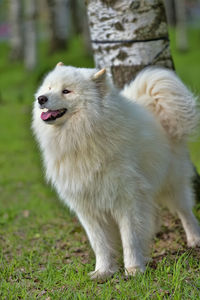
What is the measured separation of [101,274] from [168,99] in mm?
1731

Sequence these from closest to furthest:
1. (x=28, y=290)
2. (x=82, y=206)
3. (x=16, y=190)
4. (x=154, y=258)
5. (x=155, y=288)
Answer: (x=155, y=288) < (x=28, y=290) < (x=82, y=206) < (x=154, y=258) < (x=16, y=190)

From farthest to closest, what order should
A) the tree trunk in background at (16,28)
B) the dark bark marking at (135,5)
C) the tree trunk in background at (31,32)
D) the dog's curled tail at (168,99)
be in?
the tree trunk in background at (16,28) → the tree trunk in background at (31,32) → the dark bark marking at (135,5) → the dog's curled tail at (168,99)

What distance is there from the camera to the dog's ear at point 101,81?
13.1ft

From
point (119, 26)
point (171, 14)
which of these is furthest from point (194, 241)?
point (171, 14)

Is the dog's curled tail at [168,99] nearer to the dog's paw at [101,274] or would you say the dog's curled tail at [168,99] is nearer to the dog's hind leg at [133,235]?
the dog's hind leg at [133,235]

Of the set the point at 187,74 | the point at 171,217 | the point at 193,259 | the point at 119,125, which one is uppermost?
the point at 119,125

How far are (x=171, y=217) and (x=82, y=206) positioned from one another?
1.78m

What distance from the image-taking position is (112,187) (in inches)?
157

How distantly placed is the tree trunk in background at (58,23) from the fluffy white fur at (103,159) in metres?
17.5

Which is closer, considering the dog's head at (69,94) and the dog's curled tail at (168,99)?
the dog's head at (69,94)

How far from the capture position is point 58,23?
69.6 ft

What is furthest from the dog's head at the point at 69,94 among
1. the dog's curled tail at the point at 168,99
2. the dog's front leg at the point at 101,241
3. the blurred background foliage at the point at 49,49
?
the blurred background foliage at the point at 49,49

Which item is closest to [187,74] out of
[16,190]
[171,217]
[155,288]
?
[16,190]

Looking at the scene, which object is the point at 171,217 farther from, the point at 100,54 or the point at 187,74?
the point at 187,74
